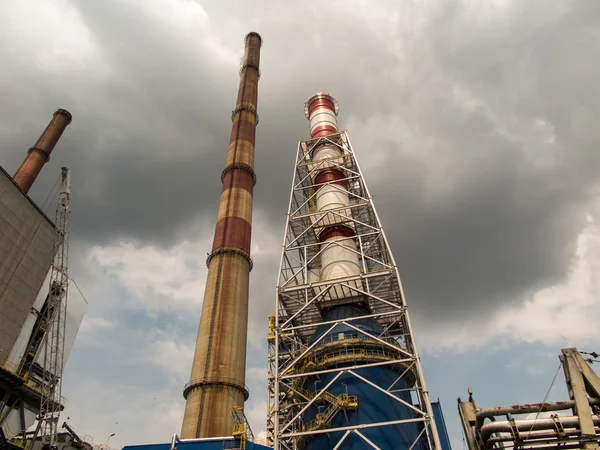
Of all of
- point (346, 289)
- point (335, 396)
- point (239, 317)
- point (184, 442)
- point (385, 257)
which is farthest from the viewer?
point (239, 317)

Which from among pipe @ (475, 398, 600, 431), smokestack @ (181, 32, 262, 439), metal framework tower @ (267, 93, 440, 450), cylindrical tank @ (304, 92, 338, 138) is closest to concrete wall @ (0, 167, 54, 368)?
smokestack @ (181, 32, 262, 439)

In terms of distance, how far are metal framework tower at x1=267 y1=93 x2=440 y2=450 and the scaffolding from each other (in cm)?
8

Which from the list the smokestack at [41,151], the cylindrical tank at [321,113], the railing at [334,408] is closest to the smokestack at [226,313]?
the cylindrical tank at [321,113]

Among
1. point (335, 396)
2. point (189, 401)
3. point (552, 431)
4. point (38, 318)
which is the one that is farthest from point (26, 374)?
point (552, 431)

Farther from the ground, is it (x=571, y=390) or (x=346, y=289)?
(x=346, y=289)

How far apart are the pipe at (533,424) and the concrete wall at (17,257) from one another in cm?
5420

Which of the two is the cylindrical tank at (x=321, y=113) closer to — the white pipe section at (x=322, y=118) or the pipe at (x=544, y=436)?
the white pipe section at (x=322, y=118)

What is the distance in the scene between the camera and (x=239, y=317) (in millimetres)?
45250

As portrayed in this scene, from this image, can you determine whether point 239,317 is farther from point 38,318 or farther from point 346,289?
point 38,318

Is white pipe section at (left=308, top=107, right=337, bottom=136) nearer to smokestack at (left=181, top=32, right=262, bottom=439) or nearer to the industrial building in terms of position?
smokestack at (left=181, top=32, right=262, bottom=439)

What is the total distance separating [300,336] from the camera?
34.5 meters

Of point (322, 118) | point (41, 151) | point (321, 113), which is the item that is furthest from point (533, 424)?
point (41, 151)

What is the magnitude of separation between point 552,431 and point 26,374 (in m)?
55.1

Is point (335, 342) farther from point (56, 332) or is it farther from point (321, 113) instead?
point (56, 332)
